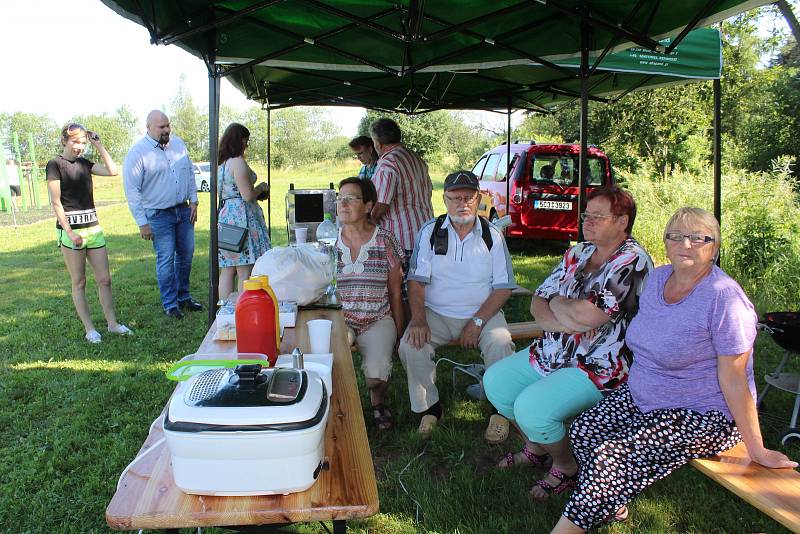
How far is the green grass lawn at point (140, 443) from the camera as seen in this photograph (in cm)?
239

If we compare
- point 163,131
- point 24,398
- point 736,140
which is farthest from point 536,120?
point 24,398

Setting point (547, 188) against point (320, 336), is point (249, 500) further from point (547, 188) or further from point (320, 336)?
point (547, 188)

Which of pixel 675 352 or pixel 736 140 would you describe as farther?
pixel 736 140

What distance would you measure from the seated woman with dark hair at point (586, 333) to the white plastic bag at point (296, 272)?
107cm

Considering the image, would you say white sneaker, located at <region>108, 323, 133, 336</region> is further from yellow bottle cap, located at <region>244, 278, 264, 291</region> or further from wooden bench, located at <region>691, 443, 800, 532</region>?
wooden bench, located at <region>691, 443, 800, 532</region>

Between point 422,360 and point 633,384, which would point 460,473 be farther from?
point 633,384

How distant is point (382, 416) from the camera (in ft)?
10.5

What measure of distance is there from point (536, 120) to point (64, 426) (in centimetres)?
2682

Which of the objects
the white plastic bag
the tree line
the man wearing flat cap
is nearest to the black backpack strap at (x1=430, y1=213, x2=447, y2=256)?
the man wearing flat cap

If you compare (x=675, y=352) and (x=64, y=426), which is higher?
(x=675, y=352)

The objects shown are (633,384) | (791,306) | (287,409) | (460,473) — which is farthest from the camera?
(791,306)

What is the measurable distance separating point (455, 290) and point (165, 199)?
10.4ft

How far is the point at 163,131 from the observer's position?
198 inches

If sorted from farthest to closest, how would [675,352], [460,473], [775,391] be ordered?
[775,391], [460,473], [675,352]
